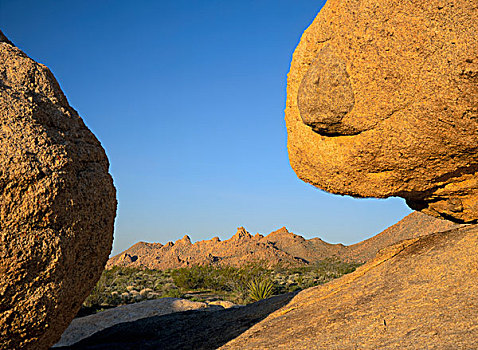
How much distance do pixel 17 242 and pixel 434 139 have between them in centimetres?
498

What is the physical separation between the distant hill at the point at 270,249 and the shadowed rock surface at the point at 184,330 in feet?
78.1

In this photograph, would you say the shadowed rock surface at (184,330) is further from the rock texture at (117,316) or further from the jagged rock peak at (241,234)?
the jagged rock peak at (241,234)

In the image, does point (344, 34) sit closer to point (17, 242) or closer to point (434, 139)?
→ point (434, 139)

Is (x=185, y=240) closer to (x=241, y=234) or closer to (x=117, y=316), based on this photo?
(x=241, y=234)

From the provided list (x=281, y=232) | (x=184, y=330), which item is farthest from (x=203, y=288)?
(x=281, y=232)

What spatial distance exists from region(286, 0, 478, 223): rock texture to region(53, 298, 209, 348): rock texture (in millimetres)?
4836

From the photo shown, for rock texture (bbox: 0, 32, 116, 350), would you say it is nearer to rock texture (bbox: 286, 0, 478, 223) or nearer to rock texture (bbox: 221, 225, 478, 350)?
rock texture (bbox: 221, 225, 478, 350)

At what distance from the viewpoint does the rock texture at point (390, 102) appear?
5027 mm

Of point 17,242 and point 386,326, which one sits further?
point 386,326

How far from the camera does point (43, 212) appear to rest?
3674 mm

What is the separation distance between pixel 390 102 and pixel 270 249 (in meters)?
47.9

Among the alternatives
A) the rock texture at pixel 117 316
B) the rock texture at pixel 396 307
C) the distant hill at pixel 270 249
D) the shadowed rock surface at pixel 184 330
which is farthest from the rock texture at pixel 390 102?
the distant hill at pixel 270 249

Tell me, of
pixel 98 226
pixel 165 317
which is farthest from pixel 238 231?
pixel 98 226

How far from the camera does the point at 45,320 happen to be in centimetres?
385
